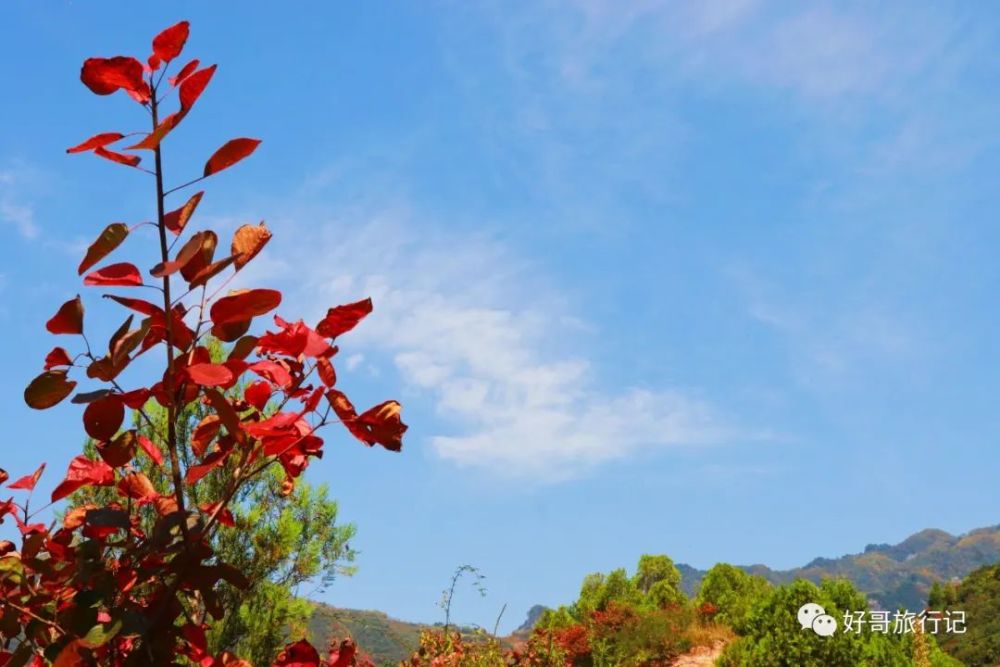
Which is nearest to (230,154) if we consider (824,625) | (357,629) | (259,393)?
(259,393)

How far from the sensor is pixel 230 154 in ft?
3.51

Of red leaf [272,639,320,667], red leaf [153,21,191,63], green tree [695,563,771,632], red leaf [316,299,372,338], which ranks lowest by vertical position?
red leaf [272,639,320,667]

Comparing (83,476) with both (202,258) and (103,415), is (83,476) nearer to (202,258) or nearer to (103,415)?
(103,415)

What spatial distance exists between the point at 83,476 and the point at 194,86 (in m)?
0.75

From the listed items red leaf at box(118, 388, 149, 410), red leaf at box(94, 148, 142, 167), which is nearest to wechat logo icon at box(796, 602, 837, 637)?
red leaf at box(118, 388, 149, 410)

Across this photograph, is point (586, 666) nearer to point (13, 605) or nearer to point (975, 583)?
point (13, 605)

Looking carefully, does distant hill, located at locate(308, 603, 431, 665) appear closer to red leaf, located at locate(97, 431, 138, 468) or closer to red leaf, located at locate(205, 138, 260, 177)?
red leaf, located at locate(97, 431, 138, 468)

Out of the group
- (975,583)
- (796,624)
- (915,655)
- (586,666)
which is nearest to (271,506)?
(796,624)

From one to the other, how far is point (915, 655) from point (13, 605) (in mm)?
8129

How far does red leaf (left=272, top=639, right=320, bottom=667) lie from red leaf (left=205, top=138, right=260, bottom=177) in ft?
2.47

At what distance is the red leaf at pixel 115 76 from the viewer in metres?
1.06

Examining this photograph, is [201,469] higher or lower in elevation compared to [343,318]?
lower

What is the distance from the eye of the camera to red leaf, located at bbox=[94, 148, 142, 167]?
1.10 metres

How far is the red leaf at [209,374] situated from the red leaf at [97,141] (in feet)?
1.09
